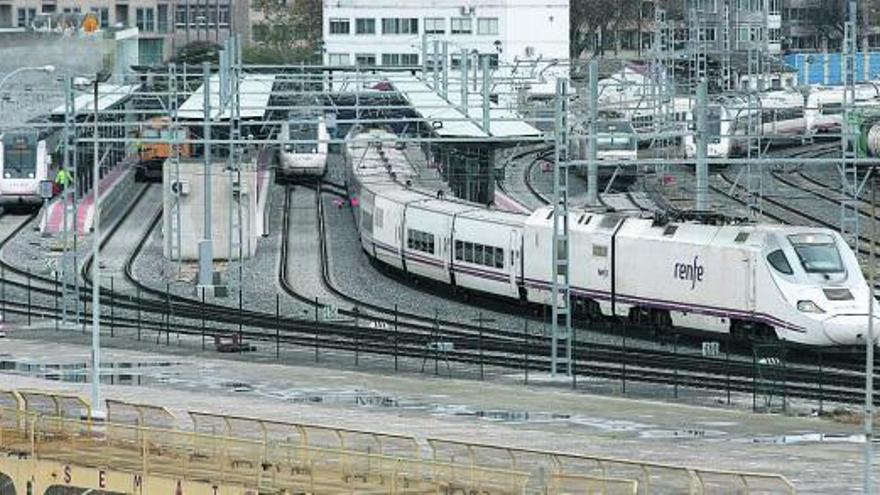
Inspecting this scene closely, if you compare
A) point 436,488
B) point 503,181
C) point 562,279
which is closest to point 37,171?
point 503,181

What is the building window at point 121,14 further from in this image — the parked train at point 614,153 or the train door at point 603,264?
the train door at point 603,264

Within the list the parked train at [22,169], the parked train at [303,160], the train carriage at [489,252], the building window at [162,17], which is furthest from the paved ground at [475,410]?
the building window at [162,17]

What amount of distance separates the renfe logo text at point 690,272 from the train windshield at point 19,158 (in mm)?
37743

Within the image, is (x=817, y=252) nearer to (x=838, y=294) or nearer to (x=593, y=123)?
(x=838, y=294)

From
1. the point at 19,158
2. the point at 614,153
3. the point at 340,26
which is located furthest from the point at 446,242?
the point at 340,26

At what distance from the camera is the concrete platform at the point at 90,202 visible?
277ft

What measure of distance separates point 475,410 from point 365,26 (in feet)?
312

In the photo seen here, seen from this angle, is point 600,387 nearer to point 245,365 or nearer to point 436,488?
point 245,365

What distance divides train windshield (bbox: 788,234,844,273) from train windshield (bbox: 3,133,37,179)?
136 ft

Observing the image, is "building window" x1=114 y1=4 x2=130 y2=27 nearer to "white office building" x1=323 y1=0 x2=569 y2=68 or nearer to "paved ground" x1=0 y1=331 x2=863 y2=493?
"white office building" x1=323 y1=0 x2=569 y2=68

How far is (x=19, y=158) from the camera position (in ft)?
306

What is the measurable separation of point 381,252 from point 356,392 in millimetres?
25377

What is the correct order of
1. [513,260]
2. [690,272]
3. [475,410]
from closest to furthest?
[475,410] → [690,272] → [513,260]

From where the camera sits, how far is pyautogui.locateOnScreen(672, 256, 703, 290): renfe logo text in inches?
2345
